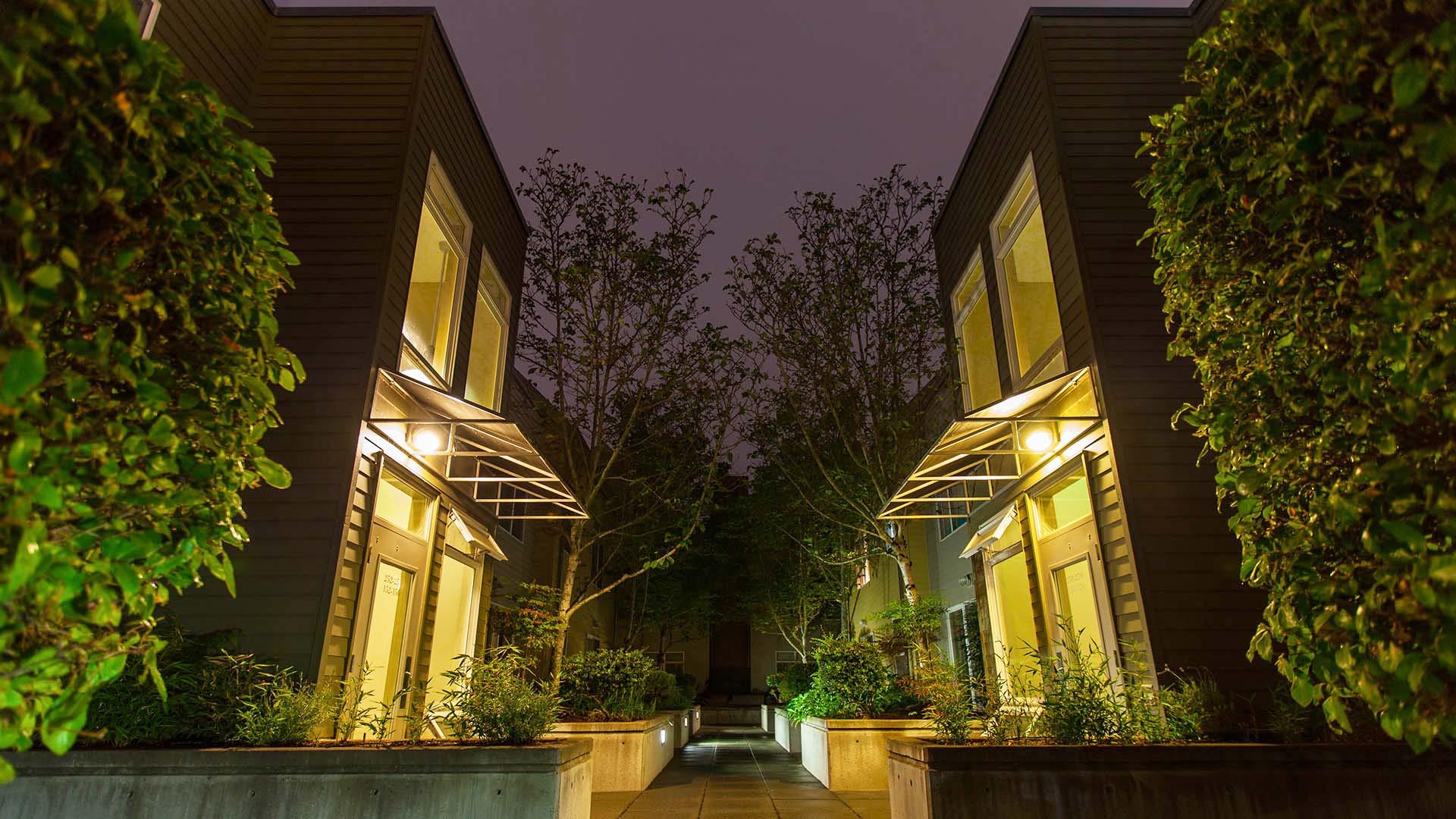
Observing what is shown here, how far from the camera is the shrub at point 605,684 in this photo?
888 centimetres

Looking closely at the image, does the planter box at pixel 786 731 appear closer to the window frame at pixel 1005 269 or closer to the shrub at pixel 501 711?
the window frame at pixel 1005 269

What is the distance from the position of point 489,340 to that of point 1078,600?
800cm

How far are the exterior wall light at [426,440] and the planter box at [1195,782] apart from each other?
520 cm

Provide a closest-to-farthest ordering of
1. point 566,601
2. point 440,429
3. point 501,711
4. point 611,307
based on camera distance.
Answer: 1. point 501,711
2. point 440,429
3. point 566,601
4. point 611,307

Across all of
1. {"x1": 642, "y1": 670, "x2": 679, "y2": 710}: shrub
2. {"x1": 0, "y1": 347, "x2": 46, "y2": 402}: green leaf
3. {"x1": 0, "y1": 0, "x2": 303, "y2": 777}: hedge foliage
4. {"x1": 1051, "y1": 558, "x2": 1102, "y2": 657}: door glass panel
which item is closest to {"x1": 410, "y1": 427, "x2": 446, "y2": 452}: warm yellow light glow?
{"x1": 642, "y1": 670, "x2": 679, "y2": 710}: shrub

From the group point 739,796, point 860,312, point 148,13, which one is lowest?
point 739,796

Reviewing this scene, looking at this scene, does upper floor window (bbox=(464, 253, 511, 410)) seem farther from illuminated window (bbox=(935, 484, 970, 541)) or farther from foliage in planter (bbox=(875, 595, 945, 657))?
illuminated window (bbox=(935, 484, 970, 541))

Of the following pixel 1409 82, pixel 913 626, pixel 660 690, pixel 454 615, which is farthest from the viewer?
pixel 660 690

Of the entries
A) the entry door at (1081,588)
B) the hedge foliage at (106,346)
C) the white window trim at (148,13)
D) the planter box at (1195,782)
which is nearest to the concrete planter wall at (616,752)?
the entry door at (1081,588)

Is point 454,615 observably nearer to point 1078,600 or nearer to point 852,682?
point 852,682

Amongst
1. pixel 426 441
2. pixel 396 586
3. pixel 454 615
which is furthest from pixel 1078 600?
pixel 454 615

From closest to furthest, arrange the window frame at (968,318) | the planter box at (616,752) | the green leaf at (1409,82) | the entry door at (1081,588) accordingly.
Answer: the green leaf at (1409,82) < the entry door at (1081,588) < the planter box at (616,752) < the window frame at (968,318)

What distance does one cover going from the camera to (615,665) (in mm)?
9234

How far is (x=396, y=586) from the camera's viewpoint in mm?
7016
